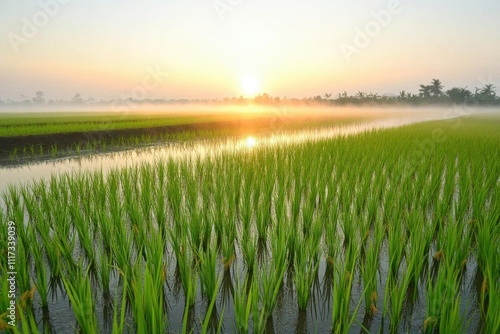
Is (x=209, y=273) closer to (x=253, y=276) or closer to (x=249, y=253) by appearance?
(x=253, y=276)

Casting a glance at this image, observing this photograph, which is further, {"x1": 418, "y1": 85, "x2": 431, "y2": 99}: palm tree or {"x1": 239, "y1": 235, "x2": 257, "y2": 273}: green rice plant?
{"x1": 418, "y1": 85, "x2": 431, "y2": 99}: palm tree

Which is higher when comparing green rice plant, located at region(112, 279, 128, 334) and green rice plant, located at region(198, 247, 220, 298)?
green rice plant, located at region(112, 279, 128, 334)

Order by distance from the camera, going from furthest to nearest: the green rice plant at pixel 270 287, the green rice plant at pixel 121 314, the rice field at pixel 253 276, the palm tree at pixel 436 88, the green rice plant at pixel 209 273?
the palm tree at pixel 436 88, the green rice plant at pixel 209 273, the green rice plant at pixel 270 287, the rice field at pixel 253 276, the green rice plant at pixel 121 314

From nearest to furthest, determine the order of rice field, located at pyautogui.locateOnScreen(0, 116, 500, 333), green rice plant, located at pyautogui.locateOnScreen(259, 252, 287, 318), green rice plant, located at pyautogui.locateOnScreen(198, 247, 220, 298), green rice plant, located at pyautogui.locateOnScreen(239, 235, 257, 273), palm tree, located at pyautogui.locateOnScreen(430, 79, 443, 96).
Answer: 1. rice field, located at pyautogui.locateOnScreen(0, 116, 500, 333)
2. green rice plant, located at pyautogui.locateOnScreen(259, 252, 287, 318)
3. green rice plant, located at pyautogui.locateOnScreen(198, 247, 220, 298)
4. green rice plant, located at pyautogui.locateOnScreen(239, 235, 257, 273)
5. palm tree, located at pyautogui.locateOnScreen(430, 79, 443, 96)

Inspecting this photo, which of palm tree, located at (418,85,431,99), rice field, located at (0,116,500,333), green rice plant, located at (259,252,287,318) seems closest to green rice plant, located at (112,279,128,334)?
rice field, located at (0,116,500,333)

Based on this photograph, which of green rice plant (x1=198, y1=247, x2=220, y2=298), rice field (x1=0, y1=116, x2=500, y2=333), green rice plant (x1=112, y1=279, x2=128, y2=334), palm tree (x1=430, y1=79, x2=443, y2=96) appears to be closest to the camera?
green rice plant (x1=112, y1=279, x2=128, y2=334)

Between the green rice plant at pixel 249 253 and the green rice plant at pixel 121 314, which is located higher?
the green rice plant at pixel 121 314

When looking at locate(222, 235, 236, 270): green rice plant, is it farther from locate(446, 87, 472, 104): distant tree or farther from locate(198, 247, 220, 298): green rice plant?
locate(446, 87, 472, 104): distant tree

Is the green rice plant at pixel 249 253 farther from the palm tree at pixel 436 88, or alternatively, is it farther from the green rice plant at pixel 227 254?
the palm tree at pixel 436 88

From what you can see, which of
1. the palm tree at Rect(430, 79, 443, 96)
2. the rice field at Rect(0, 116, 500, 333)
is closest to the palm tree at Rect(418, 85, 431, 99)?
the palm tree at Rect(430, 79, 443, 96)

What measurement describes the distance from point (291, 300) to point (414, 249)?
3.39 feet

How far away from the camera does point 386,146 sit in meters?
8.16

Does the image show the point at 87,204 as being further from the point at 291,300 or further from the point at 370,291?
the point at 370,291

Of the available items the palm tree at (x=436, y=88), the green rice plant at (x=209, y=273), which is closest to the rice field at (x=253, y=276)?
the green rice plant at (x=209, y=273)
